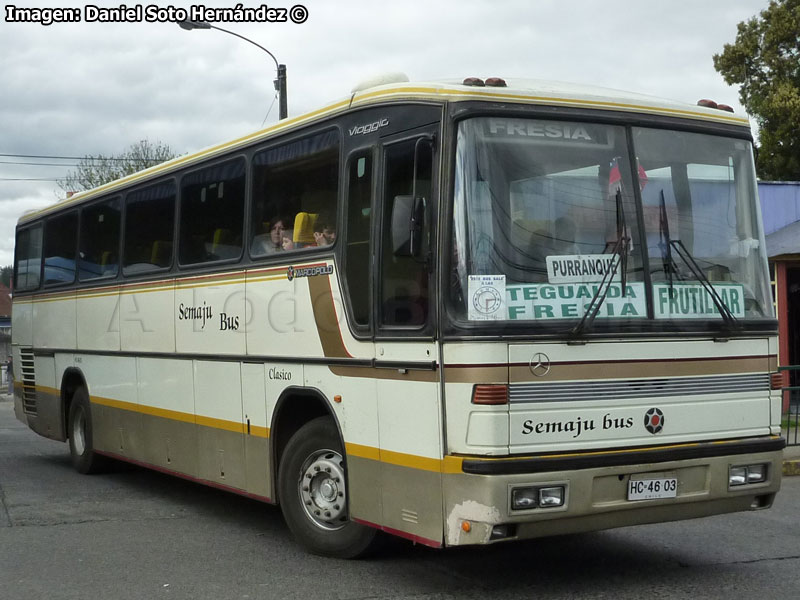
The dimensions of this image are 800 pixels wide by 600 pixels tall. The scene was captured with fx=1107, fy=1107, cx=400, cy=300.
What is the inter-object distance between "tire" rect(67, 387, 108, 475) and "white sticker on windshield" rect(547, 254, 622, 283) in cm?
771

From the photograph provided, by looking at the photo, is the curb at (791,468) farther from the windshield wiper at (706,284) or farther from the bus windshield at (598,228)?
the windshield wiper at (706,284)

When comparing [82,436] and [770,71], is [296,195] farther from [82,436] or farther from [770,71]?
[770,71]

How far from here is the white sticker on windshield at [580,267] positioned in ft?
21.6

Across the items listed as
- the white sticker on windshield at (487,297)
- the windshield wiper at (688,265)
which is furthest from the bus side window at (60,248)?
the windshield wiper at (688,265)

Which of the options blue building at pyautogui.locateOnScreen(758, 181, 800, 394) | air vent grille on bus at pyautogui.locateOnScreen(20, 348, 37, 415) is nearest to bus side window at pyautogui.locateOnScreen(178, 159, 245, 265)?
air vent grille on bus at pyautogui.locateOnScreen(20, 348, 37, 415)

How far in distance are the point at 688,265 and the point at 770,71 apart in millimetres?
25500

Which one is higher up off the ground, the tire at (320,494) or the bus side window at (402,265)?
the bus side window at (402,265)

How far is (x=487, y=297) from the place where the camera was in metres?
6.41

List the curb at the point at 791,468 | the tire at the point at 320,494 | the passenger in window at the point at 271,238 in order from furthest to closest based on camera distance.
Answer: the curb at the point at 791,468 < the passenger in window at the point at 271,238 < the tire at the point at 320,494

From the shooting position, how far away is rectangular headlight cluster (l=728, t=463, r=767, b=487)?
7.06 meters

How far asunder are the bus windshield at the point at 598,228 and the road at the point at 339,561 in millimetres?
1748

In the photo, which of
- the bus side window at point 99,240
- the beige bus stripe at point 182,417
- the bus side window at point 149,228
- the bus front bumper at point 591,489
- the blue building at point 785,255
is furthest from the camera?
the blue building at point 785,255

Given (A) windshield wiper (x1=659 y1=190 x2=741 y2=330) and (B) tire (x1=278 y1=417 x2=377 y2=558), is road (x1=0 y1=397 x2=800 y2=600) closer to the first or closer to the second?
(B) tire (x1=278 y1=417 x2=377 y2=558)

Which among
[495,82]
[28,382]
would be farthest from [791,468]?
[28,382]
